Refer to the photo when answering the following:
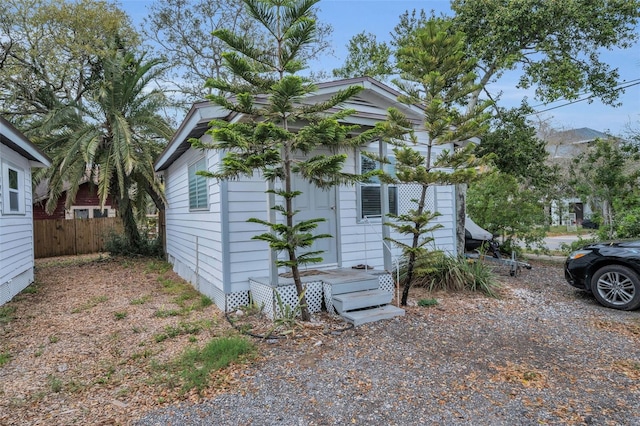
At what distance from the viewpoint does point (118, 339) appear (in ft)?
14.8

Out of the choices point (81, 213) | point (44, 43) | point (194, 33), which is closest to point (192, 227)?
point (44, 43)

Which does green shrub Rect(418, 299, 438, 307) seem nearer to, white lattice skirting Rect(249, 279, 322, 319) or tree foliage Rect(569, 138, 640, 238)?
white lattice skirting Rect(249, 279, 322, 319)

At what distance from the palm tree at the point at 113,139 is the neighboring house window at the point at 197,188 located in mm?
2405

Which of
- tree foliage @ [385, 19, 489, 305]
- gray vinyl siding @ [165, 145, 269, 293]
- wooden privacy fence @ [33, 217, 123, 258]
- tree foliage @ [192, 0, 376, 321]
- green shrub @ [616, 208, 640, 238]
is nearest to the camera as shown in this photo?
tree foliage @ [192, 0, 376, 321]

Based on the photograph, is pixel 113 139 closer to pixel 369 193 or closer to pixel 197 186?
pixel 197 186

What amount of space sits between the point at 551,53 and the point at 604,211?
4378 mm

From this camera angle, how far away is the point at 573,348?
3.91 metres

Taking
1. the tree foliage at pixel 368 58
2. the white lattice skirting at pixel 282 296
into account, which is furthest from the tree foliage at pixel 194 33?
the white lattice skirting at pixel 282 296

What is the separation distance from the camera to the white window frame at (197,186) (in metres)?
6.30

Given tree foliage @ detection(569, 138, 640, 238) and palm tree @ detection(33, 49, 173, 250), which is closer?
tree foliage @ detection(569, 138, 640, 238)

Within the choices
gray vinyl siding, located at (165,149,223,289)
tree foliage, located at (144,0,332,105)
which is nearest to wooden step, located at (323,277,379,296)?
gray vinyl siding, located at (165,149,223,289)

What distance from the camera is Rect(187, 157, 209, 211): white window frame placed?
6297 millimetres

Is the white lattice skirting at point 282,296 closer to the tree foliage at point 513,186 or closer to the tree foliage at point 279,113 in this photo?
the tree foliage at point 279,113

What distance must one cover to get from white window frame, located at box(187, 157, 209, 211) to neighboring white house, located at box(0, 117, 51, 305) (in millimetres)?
2834
